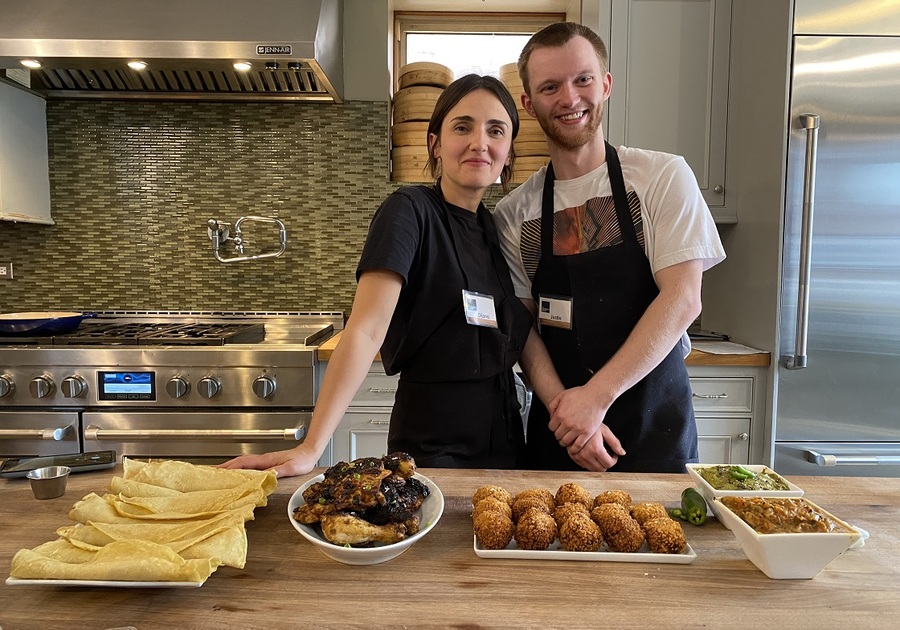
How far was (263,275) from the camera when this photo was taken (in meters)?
2.95

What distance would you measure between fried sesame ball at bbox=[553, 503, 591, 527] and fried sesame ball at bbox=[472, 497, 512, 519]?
0.07 metres

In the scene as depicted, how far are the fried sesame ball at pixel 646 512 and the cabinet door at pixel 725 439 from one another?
5.15 feet

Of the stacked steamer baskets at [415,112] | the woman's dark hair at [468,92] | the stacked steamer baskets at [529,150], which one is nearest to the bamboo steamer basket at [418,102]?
the stacked steamer baskets at [415,112]

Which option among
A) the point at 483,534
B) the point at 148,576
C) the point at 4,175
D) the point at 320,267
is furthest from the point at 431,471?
the point at 4,175

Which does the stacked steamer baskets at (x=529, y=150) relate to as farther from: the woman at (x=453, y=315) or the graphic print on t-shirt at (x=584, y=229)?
the woman at (x=453, y=315)

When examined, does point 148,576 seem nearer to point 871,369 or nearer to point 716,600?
point 716,600

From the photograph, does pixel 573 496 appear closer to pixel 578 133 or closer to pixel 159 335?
pixel 578 133

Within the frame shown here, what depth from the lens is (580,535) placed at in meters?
0.84

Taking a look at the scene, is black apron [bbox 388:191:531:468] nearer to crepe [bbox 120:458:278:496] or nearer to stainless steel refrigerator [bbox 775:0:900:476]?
crepe [bbox 120:458:278:496]

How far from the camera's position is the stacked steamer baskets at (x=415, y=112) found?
2.75 metres

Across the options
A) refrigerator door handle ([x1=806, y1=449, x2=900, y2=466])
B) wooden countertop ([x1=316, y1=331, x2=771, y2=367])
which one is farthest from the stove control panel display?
refrigerator door handle ([x1=806, y1=449, x2=900, y2=466])

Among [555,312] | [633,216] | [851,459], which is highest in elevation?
[633,216]

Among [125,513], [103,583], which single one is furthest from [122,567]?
[125,513]

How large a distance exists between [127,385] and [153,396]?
0.11m
